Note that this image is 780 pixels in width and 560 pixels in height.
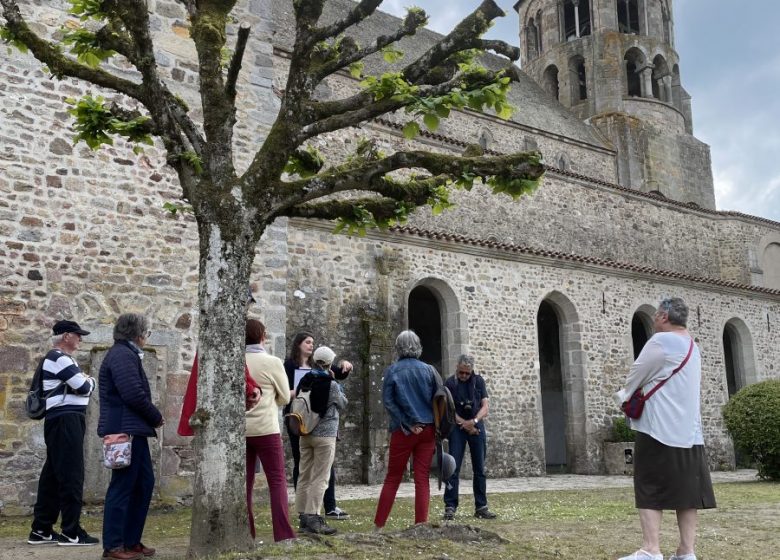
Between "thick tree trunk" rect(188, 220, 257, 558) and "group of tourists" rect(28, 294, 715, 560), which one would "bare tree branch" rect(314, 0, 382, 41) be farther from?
"group of tourists" rect(28, 294, 715, 560)

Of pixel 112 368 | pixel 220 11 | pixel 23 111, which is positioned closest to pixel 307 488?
pixel 112 368

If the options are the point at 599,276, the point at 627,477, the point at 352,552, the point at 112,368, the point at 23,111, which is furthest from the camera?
the point at 599,276

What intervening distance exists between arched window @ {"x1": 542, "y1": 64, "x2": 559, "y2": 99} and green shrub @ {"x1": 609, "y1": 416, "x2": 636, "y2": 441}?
1812cm

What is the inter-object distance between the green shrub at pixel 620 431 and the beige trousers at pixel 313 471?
1060 cm

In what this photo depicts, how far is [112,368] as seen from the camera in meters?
4.82

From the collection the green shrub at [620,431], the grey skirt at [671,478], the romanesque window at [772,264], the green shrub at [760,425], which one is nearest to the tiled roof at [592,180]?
the romanesque window at [772,264]

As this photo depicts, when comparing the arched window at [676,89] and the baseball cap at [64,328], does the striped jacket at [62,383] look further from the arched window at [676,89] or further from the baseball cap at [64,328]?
the arched window at [676,89]

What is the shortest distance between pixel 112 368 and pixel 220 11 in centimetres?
264

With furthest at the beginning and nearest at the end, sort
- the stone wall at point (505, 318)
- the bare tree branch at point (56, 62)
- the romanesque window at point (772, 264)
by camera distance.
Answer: the romanesque window at point (772, 264) → the stone wall at point (505, 318) → the bare tree branch at point (56, 62)

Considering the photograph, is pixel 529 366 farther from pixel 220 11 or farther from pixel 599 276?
pixel 220 11

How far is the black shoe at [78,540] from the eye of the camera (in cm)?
539

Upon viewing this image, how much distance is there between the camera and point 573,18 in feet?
98.7

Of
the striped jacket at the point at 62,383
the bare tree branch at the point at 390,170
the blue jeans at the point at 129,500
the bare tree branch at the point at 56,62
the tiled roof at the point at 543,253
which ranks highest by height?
the tiled roof at the point at 543,253

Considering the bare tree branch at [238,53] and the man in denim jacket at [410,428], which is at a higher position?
the bare tree branch at [238,53]
